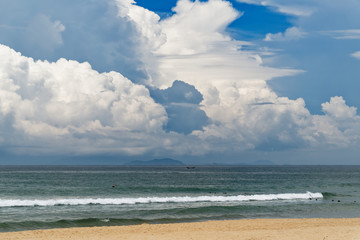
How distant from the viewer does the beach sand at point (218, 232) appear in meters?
22.3

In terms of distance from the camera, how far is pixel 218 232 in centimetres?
2420

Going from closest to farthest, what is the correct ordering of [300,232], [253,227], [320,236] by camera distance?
[320,236] < [300,232] < [253,227]

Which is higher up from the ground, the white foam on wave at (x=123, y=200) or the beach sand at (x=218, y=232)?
the beach sand at (x=218, y=232)

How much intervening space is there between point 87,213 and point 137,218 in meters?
5.54

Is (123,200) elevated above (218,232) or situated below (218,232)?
below

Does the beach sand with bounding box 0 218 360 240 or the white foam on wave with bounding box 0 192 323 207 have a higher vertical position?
the beach sand with bounding box 0 218 360 240

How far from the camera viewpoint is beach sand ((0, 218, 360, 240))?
22.3 meters

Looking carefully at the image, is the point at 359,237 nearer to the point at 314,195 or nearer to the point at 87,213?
the point at 87,213

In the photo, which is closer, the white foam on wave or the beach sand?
the beach sand

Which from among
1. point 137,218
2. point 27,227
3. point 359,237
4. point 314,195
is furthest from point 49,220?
point 314,195

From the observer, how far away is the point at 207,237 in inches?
882

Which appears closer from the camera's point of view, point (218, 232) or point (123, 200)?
point (218, 232)

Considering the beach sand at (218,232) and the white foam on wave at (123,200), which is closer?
the beach sand at (218,232)

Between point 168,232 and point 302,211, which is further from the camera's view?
point 302,211
